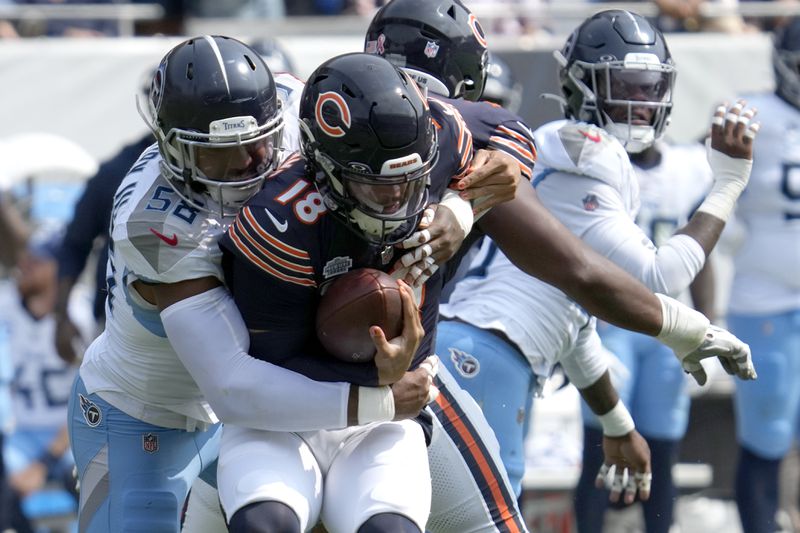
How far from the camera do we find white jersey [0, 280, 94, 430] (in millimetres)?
6793

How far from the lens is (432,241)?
3.47 meters

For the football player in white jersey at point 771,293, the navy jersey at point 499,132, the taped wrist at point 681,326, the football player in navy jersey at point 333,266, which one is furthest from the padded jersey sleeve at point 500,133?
the football player in white jersey at point 771,293

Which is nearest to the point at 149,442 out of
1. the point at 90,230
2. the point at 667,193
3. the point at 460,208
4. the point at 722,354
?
the point at 460,208

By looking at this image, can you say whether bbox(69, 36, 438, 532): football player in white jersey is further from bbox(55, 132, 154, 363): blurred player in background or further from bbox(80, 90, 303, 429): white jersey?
bbox(55, 132, 154, 363): blurred player in background

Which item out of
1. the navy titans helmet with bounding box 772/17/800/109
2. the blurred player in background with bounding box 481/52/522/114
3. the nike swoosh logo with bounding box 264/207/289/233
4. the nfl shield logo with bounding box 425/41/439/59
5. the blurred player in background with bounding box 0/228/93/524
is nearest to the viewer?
the nike swoosh logo with bounding box 264/207/289/233

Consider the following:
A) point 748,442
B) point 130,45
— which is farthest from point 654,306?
point 130,45

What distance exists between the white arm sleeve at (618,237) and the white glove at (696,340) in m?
0.21

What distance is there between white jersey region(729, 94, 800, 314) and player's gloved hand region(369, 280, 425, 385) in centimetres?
314

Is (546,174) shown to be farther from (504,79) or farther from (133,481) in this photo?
(504,79)

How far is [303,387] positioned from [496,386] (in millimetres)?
1129

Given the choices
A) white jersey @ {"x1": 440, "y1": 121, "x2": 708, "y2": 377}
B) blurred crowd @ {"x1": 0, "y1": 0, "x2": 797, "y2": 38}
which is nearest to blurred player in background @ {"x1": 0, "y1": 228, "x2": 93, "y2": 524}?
blurred crowd @ {"x1": 0, "y1": 0, "x2": 797, "y2": 38}

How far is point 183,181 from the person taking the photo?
3467mm

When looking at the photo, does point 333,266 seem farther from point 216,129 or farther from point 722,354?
point 722,354

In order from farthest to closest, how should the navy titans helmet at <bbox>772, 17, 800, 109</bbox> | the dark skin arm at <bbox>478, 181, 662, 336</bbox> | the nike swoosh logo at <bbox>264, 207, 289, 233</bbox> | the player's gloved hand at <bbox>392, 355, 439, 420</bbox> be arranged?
the navy titans helmet at <bbox>772, 17, 800, 109</bbox> → the dark skin arm at <bbox>478, 181, 662, 336</bbox> → the player's gloved hand at <bbox>392, 355, 439, 420</bbox> → the nike swoosh logo at <bbox>264, 207, 289, 233</bbox>
